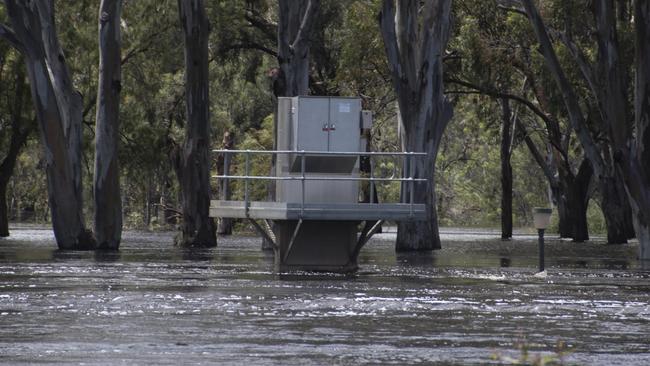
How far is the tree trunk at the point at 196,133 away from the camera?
42188 millimetres

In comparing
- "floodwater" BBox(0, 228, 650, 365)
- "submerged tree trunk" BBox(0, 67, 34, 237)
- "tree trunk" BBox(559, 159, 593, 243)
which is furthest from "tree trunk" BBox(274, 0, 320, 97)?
"tree trunk" BBox(559, 159, 593, 243)

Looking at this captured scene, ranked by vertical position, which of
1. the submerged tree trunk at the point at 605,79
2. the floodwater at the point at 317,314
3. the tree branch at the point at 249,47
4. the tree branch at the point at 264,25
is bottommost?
the floodwater at the point at 317,314

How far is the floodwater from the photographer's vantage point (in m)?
13.8

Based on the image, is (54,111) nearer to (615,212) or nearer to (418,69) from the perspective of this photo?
(418,69)

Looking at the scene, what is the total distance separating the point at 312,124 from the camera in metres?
25.3

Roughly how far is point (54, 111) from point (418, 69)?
30.3 ft

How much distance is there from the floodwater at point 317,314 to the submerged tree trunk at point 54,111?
5.06 meters

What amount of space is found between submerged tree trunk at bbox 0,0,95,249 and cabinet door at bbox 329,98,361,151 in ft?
38.5

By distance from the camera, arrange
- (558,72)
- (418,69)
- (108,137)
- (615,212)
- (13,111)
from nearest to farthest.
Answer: (558,72) < (108,137) < (418,69) < (615,212) < (13,111)

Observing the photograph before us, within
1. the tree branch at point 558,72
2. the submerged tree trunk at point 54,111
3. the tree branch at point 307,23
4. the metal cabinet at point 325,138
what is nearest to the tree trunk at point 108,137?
the submerged tree trunk at point 54,111

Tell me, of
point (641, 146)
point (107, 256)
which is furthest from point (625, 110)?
point (107, 256)

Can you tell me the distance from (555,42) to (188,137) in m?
11.4

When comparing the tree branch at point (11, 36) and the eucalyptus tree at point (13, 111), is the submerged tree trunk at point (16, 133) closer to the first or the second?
the eucalyptus tree at point (13, 111)

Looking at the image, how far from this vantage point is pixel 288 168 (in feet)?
84.3
